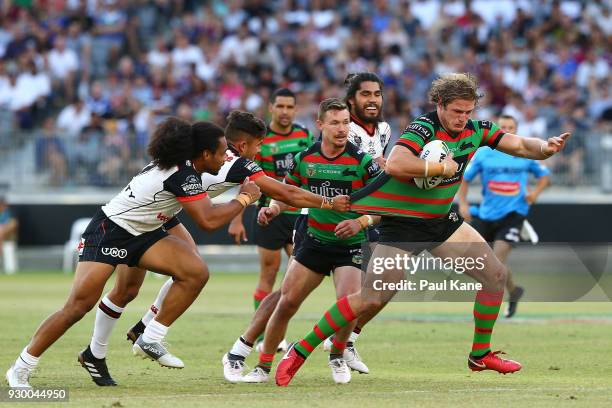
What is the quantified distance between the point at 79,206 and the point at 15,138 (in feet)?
6.41

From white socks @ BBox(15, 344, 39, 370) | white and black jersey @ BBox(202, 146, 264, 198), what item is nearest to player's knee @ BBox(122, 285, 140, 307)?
white and black jersey @ BBox(202, 146, 264, 198)

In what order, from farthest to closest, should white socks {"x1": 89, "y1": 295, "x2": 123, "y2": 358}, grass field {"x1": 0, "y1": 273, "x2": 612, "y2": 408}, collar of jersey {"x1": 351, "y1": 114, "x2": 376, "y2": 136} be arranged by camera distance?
collar of jersey {"x1": 351, "y1": 114, "x2": 376, "y2": 136}, white socks {"x1": 89, "y1": 295, "x2": 123, "y2": 358}, grass field {"x1": 0, "y1": 273, "x2": 612, "y2": 408}

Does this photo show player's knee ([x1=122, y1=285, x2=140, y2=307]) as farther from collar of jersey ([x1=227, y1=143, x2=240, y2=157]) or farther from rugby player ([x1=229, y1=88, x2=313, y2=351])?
rugby player ([x1=229, y1=88, x2=313, y2=351])

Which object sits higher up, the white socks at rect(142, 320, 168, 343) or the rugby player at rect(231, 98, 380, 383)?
the rugby player at rect(231, 98, 380, 383)

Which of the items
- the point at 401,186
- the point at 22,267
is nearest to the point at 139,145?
the point at 22,267

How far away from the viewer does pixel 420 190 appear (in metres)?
9.79

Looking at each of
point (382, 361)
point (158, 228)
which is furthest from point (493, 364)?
point (158, 228)

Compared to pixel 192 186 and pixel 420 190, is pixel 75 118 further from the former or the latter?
pixel 420 190

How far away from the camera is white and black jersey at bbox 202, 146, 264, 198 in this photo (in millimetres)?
10039

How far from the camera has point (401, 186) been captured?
32.2ft

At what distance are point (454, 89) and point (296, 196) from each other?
1.54 meters

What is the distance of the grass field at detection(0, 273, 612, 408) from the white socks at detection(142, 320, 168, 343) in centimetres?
36

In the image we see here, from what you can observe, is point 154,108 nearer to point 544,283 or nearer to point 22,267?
point 22,267

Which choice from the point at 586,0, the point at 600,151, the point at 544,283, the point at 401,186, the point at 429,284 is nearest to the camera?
the point at 401,186
